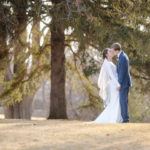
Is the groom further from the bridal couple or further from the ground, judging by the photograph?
the ground

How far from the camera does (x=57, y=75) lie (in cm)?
1470

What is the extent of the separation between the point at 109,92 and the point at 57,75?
4.37m

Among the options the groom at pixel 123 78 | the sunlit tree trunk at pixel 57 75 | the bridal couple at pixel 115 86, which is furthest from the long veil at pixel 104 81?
the sunlit tree trunk at pixel 57 75

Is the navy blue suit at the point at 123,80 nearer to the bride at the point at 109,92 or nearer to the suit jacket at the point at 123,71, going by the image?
the suit jacket at the point at 123,71

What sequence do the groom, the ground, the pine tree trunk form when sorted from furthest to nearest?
the pine tree trunk, the groom, the ground

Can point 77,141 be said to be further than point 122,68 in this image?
No

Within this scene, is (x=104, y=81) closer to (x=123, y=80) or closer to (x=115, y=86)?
(x=115, y=86)

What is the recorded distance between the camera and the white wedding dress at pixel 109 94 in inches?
404

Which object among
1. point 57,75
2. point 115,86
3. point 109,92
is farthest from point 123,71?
point 57,75

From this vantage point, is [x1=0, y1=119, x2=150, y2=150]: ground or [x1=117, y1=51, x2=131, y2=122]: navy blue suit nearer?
[x1=0, y1=119, x2=150, y2=150]: ground

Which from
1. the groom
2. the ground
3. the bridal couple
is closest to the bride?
the bridal couple

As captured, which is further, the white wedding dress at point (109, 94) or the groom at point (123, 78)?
the white wedding dress at point (109, 94)

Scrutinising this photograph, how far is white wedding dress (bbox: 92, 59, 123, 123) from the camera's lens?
33.7ft

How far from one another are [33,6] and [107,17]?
262 centimetres
